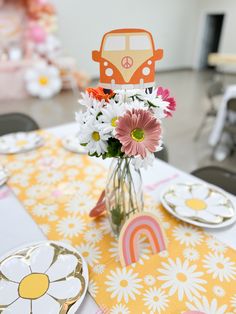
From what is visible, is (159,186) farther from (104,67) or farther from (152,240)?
(104,67)

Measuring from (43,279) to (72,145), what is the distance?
0.84m

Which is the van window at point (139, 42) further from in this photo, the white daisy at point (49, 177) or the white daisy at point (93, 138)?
the white daisy at point (49, 177)

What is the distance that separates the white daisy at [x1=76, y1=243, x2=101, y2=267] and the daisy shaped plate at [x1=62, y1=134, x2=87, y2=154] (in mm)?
624

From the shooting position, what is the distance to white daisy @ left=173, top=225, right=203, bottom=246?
78 centimetres

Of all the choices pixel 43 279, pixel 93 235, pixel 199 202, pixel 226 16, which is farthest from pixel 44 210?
pixel 226 16

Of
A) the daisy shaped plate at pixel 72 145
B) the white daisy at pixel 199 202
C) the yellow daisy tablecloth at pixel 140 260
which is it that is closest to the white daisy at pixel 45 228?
the yellow daisy tablecloth at pixel 140 260

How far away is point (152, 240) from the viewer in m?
0.75

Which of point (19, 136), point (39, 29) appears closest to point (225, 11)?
point (39, 29)

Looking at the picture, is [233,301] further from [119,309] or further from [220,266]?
[119,309]

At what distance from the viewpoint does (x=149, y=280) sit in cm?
65

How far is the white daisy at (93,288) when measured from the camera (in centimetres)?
62

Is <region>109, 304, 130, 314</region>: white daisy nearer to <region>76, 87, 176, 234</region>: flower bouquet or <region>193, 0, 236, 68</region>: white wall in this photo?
<region>76, 87, 176, 234</region>: flower bouquet

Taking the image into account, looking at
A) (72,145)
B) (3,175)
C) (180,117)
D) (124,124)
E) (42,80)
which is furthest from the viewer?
(42,80)

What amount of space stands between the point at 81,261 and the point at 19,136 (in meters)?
0.98
